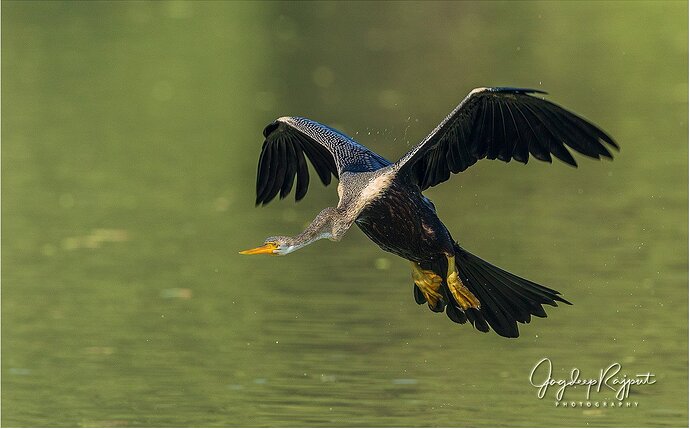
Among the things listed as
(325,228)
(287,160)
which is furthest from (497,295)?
(287,160)

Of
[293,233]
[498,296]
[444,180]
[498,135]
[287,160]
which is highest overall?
[498,135]

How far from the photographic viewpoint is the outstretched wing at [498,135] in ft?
27.2

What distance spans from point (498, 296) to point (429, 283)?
42 cm

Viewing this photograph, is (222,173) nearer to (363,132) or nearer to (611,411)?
(363,132)

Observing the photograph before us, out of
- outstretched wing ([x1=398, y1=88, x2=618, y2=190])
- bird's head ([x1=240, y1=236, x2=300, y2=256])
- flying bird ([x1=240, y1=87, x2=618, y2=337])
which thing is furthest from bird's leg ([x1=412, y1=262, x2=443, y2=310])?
bird's head ([x1=240, y1=236, x2=300, y2=256])

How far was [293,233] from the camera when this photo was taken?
13906 mm

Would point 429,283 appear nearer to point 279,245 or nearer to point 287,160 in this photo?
point 279,245

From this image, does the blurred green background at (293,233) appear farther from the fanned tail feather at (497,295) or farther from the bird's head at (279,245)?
the bird's head at (279,245)

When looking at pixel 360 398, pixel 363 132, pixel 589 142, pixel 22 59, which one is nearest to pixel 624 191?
pixel 363 132

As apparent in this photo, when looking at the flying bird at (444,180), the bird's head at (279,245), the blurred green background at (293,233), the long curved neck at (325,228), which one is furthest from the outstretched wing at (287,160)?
the bird's head at (279,245)

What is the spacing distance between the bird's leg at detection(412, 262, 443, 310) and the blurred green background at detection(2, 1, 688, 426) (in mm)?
864

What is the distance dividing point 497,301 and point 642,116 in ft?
38.7

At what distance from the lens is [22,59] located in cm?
2433

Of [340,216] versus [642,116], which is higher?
[340,216]
